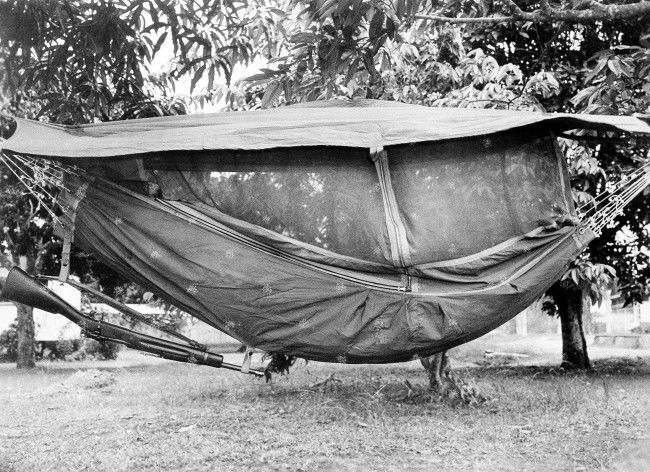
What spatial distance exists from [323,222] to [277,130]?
0.41 meters

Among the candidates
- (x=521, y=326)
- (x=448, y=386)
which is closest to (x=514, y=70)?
(x=448, y=386)

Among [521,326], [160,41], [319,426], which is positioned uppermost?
[160,41]

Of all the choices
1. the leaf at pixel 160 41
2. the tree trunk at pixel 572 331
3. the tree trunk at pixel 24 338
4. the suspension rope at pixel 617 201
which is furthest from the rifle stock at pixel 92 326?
the tree trunk at pixel 24 338

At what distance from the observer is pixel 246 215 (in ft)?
9.44

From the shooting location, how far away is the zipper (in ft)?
9.13

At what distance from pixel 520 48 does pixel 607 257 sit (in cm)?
253

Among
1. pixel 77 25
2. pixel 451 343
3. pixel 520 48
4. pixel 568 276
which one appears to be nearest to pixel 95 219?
pixel 77 25

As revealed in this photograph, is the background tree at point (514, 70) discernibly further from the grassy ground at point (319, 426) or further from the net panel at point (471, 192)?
the grassy ground at point (319, 426)

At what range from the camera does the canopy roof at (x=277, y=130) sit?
2699 millimetres

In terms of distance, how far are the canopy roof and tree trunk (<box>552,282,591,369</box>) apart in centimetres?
624

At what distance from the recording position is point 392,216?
2.84 meters

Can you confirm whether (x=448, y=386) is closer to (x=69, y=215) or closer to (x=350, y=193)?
(x=350, y=193)

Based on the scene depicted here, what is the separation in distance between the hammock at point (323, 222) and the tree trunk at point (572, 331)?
241 inches

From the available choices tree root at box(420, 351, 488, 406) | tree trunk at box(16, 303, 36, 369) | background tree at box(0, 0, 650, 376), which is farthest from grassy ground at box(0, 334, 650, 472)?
tree trunk at box(16, 303, 36, 369)
